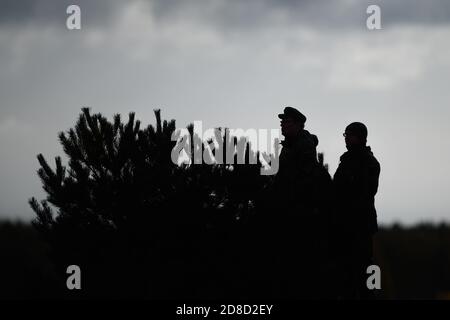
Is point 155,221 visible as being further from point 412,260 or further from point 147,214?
point 412,260

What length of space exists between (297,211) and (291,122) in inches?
35.4

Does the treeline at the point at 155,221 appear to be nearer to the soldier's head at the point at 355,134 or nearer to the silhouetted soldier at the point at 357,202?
the silhouetted soldier at the point at 357,202

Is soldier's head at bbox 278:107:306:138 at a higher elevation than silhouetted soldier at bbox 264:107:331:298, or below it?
higher

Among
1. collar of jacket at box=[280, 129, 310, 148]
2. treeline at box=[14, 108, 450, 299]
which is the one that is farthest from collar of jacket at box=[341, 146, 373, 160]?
treeline at box=[14, 108, 450, 299]

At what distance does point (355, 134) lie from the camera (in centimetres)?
751

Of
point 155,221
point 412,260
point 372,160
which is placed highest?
point 372,160

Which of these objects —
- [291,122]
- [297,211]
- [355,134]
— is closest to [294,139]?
[291,122]

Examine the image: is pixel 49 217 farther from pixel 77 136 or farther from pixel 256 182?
pixel 256 182

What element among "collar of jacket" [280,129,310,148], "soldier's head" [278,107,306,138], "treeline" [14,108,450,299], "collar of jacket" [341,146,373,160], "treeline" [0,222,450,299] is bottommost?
"treeline" [0,222,450,299]

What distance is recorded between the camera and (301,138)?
25.2 ft

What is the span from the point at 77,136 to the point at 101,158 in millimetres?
415

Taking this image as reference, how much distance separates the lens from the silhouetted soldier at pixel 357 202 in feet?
24.5

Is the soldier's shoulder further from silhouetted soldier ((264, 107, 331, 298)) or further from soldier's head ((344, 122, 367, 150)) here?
silhouetted soldier ((264, 107, 331, 298))

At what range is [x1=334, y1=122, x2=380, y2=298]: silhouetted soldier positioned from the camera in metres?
7.47
